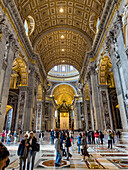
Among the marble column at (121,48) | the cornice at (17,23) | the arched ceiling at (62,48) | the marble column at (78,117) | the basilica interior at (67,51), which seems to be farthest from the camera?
the marble column at (78,117)

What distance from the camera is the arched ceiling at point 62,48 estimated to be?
18497 mm

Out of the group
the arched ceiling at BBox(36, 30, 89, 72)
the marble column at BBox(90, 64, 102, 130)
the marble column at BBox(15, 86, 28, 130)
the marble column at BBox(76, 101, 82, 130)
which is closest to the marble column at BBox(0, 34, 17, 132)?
the marble column at BBox(15, 86, 28, 130)

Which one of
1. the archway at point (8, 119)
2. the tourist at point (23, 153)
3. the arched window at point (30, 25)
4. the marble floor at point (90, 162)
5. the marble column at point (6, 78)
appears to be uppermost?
the arched window at point (30, 25)

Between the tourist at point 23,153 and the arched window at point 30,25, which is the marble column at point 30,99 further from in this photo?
the tourist at point 23,153

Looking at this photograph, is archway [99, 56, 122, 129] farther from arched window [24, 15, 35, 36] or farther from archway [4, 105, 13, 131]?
archway [4, 105, 13, 131]

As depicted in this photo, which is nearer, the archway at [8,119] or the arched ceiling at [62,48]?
the archway at [8,119]

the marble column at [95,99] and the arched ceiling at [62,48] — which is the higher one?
the arched ceiling at [62,48]

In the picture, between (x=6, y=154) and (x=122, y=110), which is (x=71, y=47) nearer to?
(x=122, y=110)

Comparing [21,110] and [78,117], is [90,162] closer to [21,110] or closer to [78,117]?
[21,110]

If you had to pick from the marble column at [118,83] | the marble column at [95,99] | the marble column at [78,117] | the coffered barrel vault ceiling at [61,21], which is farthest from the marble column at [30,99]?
the marble column at [78,117]

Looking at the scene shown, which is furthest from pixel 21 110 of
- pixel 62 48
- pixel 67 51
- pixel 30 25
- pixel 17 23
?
pixel 67 51

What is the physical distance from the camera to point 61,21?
16938 millimetres

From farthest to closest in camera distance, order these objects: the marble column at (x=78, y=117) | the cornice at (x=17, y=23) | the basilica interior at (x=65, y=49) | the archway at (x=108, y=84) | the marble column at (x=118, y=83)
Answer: the marble column at (x=78, y=117), the archway at (x=108, y=84), the cornice at (x=17, y=23), the basilica interior at (x=65, y=49), the marble column at (x=118, y=83)

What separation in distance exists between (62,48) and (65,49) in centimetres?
57
